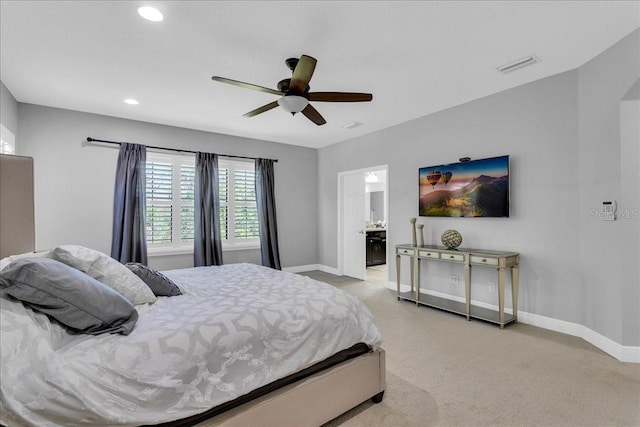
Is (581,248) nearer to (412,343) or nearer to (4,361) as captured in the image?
(412,343)

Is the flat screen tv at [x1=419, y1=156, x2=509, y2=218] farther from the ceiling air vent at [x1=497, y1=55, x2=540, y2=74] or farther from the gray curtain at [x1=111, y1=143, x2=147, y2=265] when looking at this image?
the gray curtain at [x1=111, y1=143, x2=147, y2=265]

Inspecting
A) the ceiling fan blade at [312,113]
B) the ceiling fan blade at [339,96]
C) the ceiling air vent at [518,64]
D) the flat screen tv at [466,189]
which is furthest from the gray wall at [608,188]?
the ceiling fan blade at [312,113]

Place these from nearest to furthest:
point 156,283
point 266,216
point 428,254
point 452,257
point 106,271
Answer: point 106,271
point 156,283
point 452,257
point 428,254
point 266,216

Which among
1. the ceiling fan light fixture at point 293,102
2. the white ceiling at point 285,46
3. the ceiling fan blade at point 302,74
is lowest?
the ceiling fan light fixture at point 293,102

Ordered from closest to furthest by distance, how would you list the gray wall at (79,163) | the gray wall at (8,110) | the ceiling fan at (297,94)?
1. the ceiling fan at (297,94)
2. the gray wall at (8,110)
3. the gray wall at (79,163)

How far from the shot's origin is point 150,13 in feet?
7.24

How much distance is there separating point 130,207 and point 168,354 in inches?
146

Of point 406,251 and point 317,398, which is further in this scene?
point 406,251

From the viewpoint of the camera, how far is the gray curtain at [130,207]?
14.2 feet

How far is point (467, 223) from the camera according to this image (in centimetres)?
404

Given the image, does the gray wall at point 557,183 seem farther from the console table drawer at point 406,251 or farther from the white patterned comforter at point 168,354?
the white patterned comforter at point 168,354

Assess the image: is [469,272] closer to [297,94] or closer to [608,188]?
[608,188]

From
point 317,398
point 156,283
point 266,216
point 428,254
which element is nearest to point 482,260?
point 428,254

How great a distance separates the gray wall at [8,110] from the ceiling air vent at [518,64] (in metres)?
5.13
